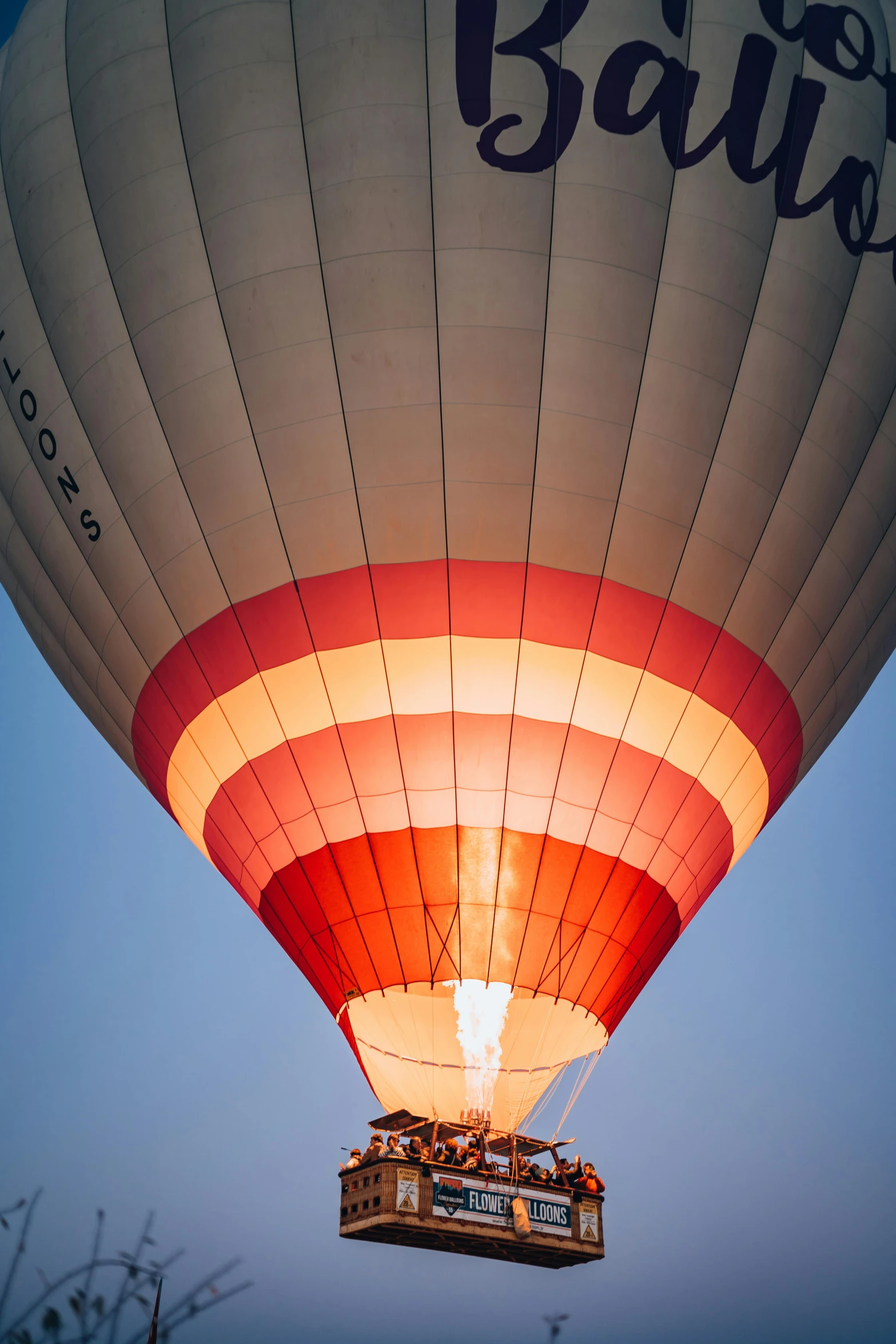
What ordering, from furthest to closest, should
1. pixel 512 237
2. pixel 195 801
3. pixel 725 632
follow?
pixel 195 801 → pixel 725 632 → pixel 512 237

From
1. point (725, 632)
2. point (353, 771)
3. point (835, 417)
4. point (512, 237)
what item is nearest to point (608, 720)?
point (725, 632)

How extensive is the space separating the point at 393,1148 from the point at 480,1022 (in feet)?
3.23

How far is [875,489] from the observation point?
8.38 metres

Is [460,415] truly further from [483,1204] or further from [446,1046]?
[483,1204]

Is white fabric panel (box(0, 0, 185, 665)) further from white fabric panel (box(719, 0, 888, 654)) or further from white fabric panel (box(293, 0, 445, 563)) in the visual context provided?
white fabric panel (box(719, 0, 888, 654))

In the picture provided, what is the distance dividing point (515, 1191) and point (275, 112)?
285 inches

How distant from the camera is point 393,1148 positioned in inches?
293

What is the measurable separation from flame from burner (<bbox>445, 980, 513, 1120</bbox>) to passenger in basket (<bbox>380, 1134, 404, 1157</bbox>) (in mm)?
587

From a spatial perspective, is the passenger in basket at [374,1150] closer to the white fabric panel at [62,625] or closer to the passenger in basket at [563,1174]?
the passenger in basket at [563,1174]

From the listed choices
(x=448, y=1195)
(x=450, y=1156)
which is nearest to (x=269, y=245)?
(x=450, y=1156)

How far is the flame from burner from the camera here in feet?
25.2

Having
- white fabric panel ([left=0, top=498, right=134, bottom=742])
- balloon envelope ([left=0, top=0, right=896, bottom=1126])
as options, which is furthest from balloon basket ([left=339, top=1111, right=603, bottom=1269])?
white fabric panel ([left=0, top=498, right=134, bottom=742])

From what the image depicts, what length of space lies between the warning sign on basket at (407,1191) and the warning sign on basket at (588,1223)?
127 centimetres

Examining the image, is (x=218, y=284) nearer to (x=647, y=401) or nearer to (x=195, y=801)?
(x=647, y=401)
